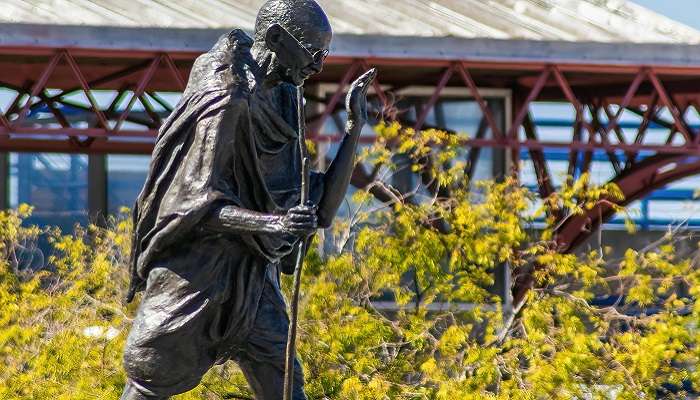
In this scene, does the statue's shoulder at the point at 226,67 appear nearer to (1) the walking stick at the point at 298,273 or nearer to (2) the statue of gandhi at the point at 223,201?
(2) the statue of gandhi at the point at 223,201

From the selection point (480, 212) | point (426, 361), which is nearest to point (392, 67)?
point (480, 212)

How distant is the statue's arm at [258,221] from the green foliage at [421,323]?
35.3ft

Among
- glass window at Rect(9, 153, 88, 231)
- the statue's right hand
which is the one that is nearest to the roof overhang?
glass window at Rect(9, 153, 88, 231)

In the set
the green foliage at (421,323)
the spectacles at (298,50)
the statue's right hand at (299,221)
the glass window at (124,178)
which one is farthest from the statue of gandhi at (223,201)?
the glass window at (124,178)

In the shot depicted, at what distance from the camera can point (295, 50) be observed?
24.2 ft

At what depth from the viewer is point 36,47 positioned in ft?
84.4

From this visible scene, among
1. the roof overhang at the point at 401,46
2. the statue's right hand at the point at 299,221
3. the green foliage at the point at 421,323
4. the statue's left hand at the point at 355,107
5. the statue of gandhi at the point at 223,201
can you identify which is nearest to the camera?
the statue's right hand at the point at 299,221

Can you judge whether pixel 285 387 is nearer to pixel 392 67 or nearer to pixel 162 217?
pixel 162 217

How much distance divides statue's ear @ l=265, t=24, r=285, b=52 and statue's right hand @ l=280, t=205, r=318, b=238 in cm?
70

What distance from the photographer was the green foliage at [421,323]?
18.8 m

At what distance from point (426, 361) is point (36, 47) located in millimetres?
8817

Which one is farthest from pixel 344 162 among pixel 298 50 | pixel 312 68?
pixel 298 50

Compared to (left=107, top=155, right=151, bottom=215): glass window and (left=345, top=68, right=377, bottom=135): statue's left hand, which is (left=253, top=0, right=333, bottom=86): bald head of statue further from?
(left=107, top=155, right=151, bottom=215): glass window

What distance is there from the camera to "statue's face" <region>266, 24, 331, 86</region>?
738cm
